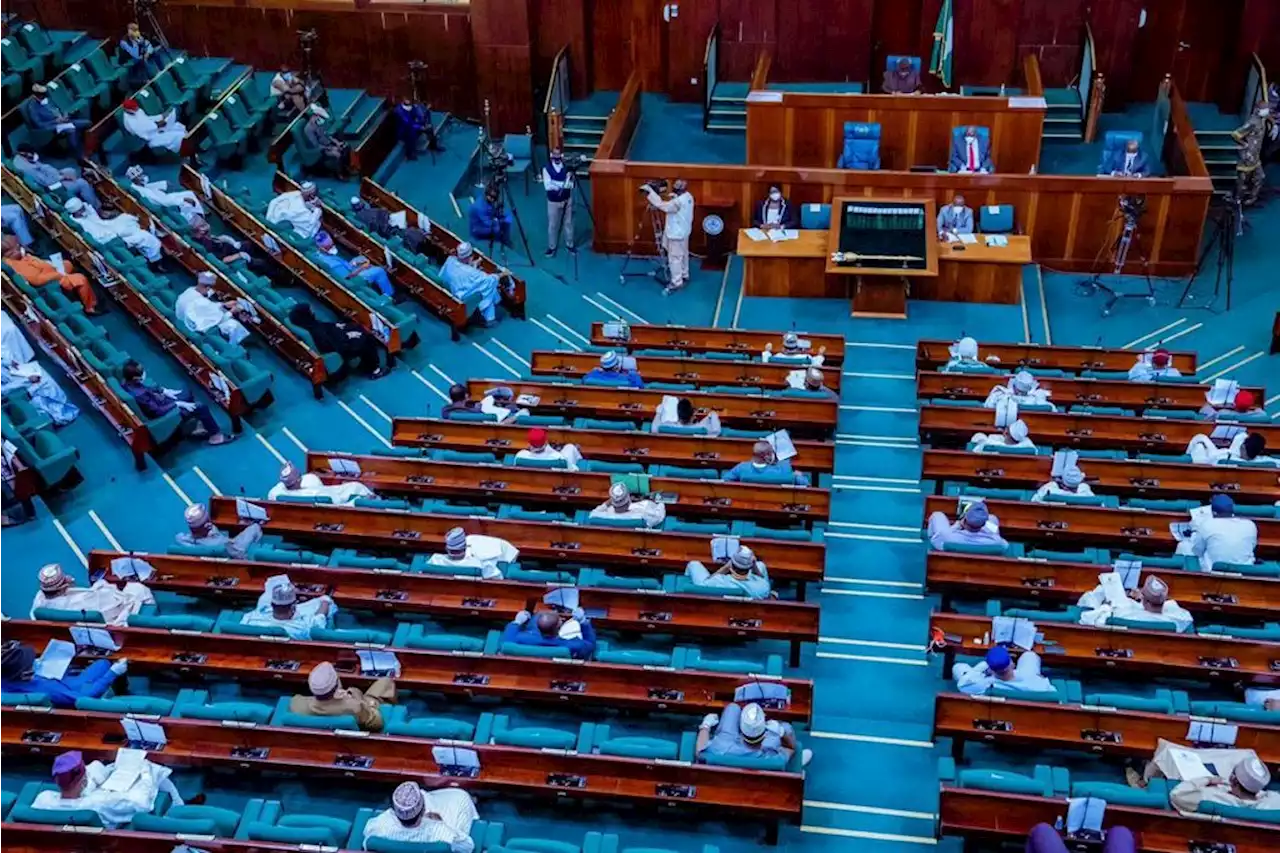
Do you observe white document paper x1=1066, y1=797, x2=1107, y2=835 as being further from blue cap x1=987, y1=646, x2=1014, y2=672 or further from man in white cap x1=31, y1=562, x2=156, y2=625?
man in white cap x1=31, y1=562, x2=156, y2=625

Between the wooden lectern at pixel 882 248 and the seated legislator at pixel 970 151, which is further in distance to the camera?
the seated legislator at pixel 970 151

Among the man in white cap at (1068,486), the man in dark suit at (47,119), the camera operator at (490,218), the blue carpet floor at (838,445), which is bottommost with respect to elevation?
the blue carpet floor at (838,445)

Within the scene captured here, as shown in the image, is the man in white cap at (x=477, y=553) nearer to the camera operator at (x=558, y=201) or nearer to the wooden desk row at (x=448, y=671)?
the wooden desk row at (x=448, y=671)

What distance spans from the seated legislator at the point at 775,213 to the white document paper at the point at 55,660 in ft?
30.3

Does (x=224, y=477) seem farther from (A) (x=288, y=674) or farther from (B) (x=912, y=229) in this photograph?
(B) (x=912, y=229)

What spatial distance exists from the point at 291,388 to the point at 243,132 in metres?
5.70

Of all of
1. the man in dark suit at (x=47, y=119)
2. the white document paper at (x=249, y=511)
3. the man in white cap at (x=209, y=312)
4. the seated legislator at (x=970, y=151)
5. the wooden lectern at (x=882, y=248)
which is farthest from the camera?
the man in dark suit at (x=47, y=119)

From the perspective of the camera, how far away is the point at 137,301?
13.9 metres

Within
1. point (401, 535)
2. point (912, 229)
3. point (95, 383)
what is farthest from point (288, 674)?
point (912, 229)

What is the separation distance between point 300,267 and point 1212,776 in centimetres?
1101

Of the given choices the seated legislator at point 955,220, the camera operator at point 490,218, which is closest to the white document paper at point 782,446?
the seated legislator at point 955,220

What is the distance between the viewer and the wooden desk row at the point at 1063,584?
30.2 ft

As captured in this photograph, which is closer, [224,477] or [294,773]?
[294,773]

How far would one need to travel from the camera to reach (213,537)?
1039 centimetres
